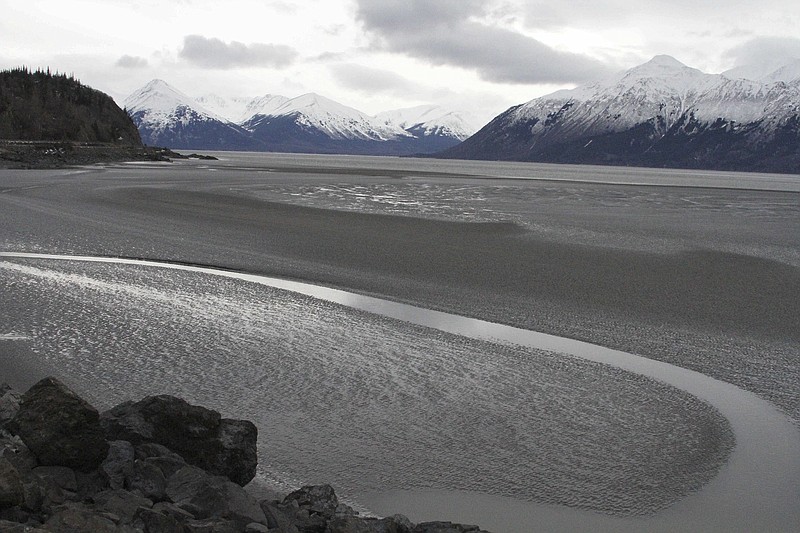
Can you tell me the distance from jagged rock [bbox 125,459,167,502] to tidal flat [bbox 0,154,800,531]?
1504mm

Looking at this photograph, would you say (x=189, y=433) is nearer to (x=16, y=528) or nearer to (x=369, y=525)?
(x=369, y=525)

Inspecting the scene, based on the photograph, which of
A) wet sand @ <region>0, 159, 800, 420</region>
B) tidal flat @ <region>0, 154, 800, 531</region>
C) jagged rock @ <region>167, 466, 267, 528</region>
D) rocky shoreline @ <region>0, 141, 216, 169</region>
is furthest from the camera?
rocky shoreline @ <region>0, 141, 216, 169</region>

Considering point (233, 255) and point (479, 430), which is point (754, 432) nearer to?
point (479, 430)

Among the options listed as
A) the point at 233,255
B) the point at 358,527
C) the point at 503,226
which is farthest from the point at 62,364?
the point at 503,226

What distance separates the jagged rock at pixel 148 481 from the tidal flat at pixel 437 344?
150 centimetres

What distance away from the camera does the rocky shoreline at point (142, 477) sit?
5711 millimetres

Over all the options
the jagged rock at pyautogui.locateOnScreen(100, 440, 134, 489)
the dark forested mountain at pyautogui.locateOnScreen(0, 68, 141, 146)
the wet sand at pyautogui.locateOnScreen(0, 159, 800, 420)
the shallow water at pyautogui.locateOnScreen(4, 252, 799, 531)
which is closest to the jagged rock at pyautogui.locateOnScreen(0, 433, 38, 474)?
the jagged rock at pyautogui.locateOnScreen(100, 440, 134, 489)

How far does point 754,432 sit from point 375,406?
15.7 feet

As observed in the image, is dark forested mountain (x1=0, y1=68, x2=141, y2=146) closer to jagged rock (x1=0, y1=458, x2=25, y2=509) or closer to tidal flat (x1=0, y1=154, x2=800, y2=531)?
tidal flat (x1=0, y1=154, x2=800, y2=531)

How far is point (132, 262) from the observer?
66.6 feet

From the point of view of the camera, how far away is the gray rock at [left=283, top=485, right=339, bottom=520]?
6.68 metres

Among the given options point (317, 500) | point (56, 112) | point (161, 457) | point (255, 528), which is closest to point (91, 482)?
point (161, 457)

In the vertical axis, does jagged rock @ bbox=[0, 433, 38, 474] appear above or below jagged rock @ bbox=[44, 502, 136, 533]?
below

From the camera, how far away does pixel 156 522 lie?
5676 millimetres
